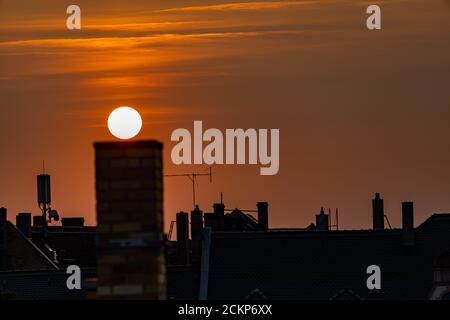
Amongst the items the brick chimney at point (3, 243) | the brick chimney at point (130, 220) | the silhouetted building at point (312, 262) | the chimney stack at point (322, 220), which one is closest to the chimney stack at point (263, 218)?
the chimney stack at point (322, 220)

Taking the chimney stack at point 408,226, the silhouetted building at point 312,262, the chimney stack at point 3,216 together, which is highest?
the chimney stack at point 3,216

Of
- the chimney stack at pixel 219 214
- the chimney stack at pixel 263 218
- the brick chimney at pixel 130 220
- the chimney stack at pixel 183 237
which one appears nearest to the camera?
the brick chimney at pixel 130 220

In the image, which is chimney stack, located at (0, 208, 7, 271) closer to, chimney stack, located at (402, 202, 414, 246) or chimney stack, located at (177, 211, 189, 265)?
chimney stack, located at (177, 211, 189, 265)

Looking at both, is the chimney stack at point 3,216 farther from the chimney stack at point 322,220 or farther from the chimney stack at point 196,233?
the chimney stack at point 322,220

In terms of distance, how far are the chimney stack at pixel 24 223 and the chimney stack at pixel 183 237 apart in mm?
5863

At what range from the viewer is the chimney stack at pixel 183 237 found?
7069 cm

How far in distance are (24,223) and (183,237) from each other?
7.42 m

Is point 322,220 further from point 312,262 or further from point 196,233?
point 312,262

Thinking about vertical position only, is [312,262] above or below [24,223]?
below

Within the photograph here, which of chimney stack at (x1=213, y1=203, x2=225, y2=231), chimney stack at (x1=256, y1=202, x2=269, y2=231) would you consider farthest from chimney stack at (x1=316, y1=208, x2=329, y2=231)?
chimney stack at (x1=213, y1=203, x2=225, y2=231)

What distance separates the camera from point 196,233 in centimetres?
6888

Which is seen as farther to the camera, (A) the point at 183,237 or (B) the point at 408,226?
(A) the point at 183,237

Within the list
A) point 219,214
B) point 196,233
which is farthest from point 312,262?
→ point 219,214

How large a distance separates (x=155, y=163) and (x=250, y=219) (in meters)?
62.6
